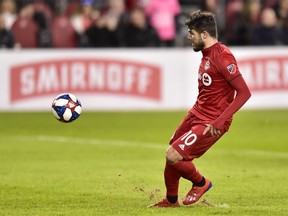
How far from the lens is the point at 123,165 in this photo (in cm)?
1488

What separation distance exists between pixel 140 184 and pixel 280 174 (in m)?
2.12

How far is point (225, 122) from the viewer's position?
10148 mm

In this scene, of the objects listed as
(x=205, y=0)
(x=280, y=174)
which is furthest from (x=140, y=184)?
(x=205, y=0)

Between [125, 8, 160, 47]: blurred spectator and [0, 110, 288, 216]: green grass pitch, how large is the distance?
2042 mm

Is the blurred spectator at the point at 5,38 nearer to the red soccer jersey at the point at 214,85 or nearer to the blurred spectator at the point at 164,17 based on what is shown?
the blurred spectator at the point at 164,17

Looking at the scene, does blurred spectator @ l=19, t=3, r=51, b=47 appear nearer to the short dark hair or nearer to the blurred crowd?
the blurred crowd

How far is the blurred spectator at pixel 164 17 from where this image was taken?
25797 mm

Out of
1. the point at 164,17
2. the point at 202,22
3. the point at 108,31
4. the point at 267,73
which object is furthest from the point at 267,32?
the point at 202,22

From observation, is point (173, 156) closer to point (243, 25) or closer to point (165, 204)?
point (165, 204)

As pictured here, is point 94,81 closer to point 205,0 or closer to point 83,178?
point 205,0

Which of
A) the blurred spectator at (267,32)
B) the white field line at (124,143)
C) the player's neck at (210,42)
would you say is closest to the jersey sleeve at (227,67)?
the player's neck at (210,42)

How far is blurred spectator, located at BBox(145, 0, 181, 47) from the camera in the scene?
2580 cm

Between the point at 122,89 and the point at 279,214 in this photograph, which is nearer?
the point at 279,214

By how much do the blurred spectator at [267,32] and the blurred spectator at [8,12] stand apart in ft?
19.3
